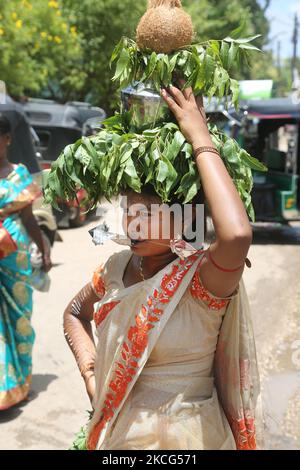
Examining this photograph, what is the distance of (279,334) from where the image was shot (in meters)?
6.22

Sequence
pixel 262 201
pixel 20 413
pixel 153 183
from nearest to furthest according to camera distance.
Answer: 1. pixel 153 183
2. pixel 20 413
3. pixel 262 201

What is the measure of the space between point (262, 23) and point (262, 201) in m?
39.0

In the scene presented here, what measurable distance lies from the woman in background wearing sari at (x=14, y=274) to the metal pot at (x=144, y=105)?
2.56 metres

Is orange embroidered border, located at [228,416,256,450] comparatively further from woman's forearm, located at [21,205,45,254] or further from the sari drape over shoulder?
woman's forearm, located at [21,205,45,254]

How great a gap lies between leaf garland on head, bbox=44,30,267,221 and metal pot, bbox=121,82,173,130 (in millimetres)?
20

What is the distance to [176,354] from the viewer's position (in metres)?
1.93

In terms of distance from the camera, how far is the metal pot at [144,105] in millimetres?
1951

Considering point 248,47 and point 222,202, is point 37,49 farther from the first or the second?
point 222,202

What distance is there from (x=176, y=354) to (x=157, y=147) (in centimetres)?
57

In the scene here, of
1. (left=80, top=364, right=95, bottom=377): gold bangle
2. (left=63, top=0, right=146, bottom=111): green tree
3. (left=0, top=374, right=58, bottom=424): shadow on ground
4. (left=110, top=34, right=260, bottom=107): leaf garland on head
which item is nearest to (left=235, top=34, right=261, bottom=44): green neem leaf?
(left=110, top=34, right=260, bottom=107): leaf garland on head

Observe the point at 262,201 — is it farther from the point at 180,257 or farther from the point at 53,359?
the point at 180,257

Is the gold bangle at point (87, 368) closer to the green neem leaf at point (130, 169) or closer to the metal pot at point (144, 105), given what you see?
the green neem leaf at point (130, 169)

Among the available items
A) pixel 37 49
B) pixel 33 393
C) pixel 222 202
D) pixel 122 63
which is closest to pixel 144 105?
pixel 122 63
